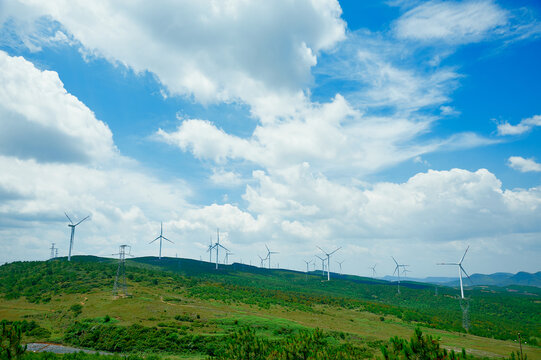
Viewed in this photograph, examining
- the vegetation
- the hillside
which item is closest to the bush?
the hillside

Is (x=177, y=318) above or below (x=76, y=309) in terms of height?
below

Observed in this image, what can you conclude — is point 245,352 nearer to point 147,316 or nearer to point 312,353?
point 312,353

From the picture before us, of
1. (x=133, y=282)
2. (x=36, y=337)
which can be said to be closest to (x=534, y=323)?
(x=133, y=282)

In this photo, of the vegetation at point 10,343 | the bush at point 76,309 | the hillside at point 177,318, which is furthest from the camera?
the bush at point 76,309

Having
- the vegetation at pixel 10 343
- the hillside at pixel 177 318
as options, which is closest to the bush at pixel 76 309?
the hillside at pixel 177 318

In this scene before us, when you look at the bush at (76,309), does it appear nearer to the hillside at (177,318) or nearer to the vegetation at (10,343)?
the hillside at (177,318)

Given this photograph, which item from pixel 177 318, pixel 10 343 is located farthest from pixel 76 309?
pixel 10 343

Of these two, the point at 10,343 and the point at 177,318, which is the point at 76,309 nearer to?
the point at 177,318

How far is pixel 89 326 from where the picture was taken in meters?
73.1

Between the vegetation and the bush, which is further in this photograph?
the bush

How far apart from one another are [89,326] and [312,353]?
2288 inches

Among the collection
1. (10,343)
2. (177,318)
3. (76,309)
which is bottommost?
(177,318)

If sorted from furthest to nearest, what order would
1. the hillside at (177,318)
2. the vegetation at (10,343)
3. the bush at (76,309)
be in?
the bush at (76,309) < the hillside at (177,318) < the vegetation at (10,343)

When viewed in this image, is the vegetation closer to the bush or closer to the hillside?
the hillside
